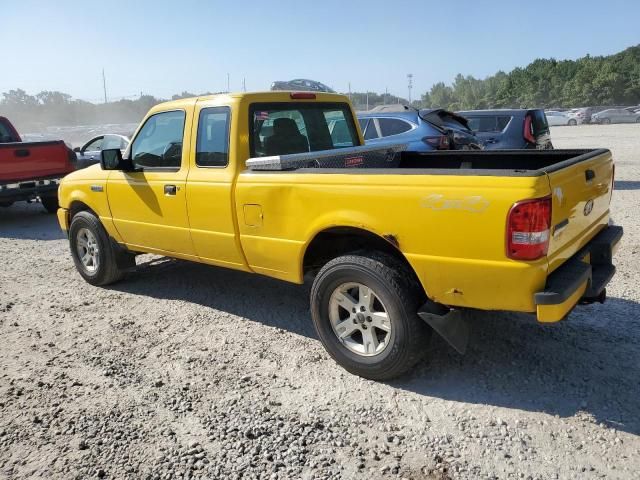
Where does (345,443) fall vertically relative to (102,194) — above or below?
below

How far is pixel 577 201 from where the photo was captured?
331 cm

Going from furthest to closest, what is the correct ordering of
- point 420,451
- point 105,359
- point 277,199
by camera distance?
point 105,359 < point 277,199 < point 420,451

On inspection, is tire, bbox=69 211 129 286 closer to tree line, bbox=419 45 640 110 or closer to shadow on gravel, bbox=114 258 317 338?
shadow on gravel, bbox=114 258 317 338

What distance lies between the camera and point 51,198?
10852mm

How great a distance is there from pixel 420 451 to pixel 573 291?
1208mm

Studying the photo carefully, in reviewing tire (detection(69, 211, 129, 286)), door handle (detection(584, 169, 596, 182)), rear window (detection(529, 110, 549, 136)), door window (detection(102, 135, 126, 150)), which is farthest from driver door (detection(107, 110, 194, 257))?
rear window (detection(529, 110, 549, 136))

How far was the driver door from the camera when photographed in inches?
185

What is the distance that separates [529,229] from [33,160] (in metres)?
9.43

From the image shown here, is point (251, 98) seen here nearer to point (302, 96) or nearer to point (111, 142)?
point (302, 96)

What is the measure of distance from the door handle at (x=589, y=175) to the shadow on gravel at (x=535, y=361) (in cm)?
126

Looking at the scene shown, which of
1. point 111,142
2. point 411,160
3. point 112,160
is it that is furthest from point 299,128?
point 111,142

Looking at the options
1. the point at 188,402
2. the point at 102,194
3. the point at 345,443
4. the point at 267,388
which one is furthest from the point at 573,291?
the point at 102,194

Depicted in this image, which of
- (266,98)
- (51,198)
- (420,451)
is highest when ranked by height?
(266,98)

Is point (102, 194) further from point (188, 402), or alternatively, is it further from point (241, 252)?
point (188, 402)
